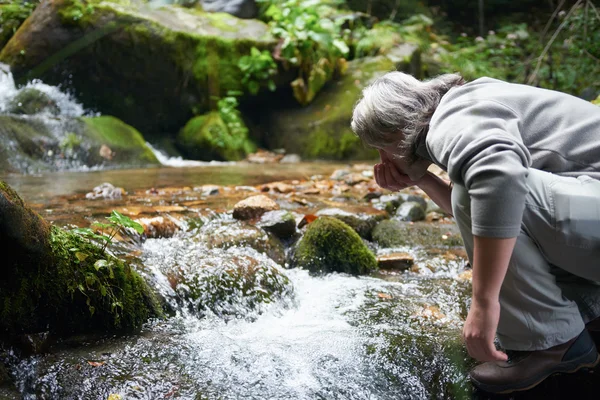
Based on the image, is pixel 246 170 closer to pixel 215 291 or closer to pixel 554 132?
pixel 215 291

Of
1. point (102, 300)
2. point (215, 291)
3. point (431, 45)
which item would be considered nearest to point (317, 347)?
point (215, 291)

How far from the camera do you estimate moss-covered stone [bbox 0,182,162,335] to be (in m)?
1.79

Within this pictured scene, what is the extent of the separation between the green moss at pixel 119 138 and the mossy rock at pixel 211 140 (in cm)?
96

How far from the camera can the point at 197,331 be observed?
2209mm

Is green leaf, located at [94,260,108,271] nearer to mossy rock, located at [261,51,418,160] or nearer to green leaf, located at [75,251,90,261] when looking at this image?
green leaf, located at [75,251,90,261]

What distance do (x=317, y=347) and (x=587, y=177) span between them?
1158 mm

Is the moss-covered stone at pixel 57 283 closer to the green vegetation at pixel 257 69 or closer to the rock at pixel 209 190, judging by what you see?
the rock at pixel 209 190

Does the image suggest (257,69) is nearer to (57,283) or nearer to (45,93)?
(45,93)

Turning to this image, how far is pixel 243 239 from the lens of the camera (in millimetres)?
3223

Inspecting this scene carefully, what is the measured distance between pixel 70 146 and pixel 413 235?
4884 mm

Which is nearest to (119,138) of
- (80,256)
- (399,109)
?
(80,256)

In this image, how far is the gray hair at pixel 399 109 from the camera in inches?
63.4

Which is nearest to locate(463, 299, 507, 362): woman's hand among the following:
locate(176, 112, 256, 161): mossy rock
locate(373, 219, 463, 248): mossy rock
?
locate(373, 219, 463, 248): mossy rock

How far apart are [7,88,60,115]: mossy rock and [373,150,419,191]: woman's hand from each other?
6783 mm
